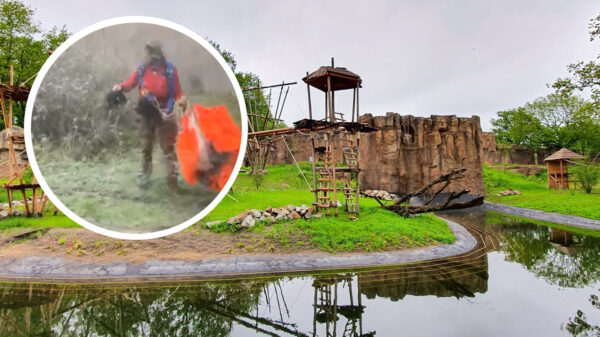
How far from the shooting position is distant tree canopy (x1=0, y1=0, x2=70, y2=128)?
80.7ft

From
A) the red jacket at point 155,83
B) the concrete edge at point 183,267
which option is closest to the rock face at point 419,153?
the concrete edge at point 183,267

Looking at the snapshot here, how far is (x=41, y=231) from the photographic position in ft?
34.4

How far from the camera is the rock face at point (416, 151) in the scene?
89.3ft

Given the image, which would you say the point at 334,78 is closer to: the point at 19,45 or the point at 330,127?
the point at 330,127

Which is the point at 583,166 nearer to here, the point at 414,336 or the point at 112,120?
the point at 414,336

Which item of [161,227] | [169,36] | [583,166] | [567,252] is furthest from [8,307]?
[583,166]

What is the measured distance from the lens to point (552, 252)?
411 inches

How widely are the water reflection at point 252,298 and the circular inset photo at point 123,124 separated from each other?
1661mm

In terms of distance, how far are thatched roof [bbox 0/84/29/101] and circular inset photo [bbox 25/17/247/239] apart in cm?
888

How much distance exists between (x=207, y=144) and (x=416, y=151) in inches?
983

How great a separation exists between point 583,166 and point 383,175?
1283 centimetres

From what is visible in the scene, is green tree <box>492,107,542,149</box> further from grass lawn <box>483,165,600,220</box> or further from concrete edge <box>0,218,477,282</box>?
concrete edge <box>0,218,477,282</box>

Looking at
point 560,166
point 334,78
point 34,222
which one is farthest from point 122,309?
point 560,166

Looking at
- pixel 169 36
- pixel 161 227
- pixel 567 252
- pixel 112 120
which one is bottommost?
pixel 567 252
